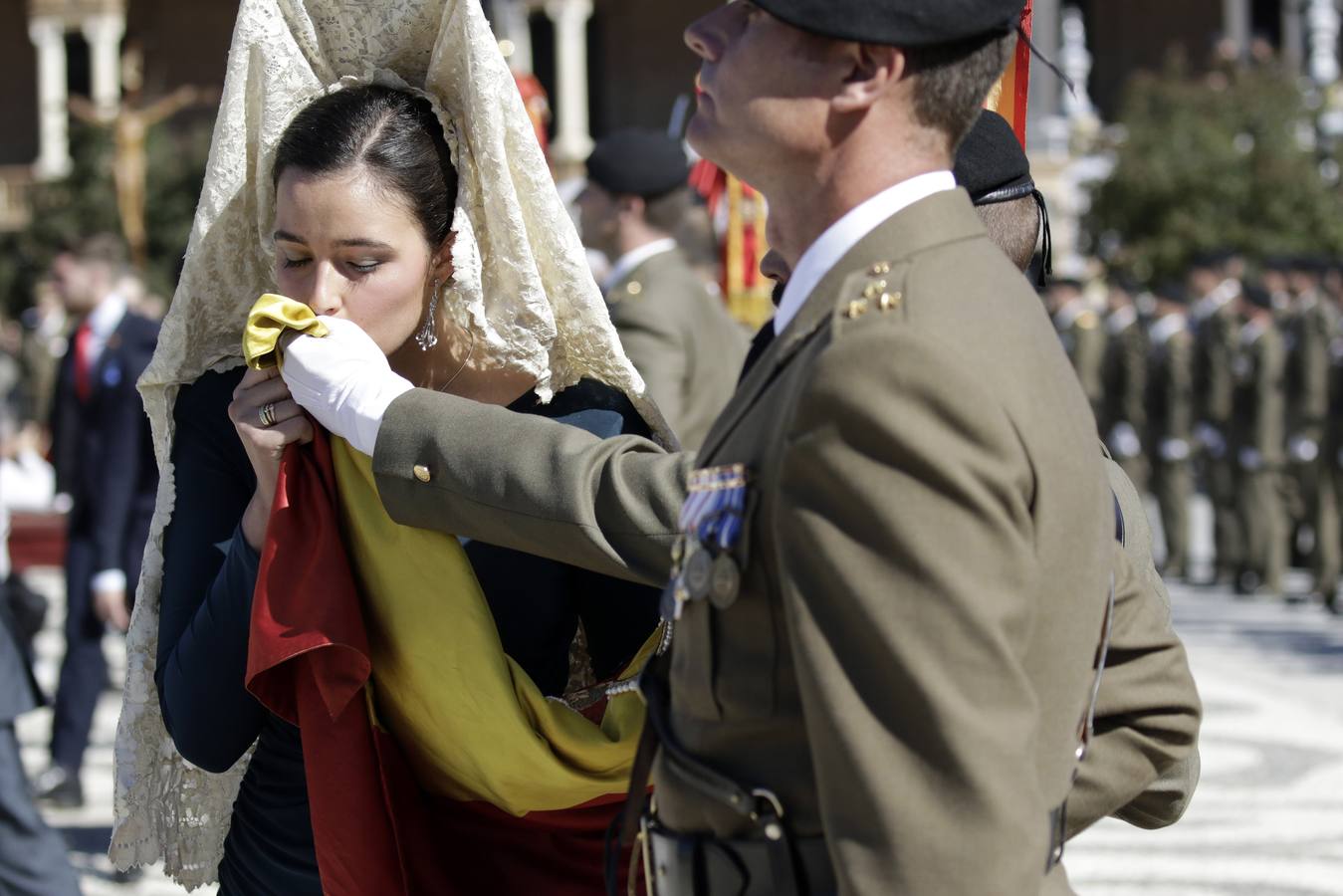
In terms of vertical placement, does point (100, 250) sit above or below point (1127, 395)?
above

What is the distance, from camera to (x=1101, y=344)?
52.2ft

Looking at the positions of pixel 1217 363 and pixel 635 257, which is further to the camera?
pixel 1217 363

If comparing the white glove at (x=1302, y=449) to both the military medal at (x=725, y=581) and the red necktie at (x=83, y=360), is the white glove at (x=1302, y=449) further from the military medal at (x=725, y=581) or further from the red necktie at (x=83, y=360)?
the military medal at (x=725, y=581)

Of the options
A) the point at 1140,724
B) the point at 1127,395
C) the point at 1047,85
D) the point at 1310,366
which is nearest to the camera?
the point at 1140,724

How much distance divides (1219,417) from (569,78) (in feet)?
80.4

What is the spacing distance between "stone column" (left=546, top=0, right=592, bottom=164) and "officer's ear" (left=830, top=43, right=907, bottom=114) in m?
34.6

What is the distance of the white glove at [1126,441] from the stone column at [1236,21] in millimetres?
20332

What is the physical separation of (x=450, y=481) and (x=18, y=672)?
223 centimetres

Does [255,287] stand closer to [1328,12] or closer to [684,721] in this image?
[684,721]

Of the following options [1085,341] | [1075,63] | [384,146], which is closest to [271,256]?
[384,146]

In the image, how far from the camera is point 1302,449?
13.2 metres

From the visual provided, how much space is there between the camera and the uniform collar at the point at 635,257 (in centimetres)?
603

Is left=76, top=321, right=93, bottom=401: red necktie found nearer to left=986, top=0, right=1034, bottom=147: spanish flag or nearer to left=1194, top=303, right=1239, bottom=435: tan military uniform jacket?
left=986, top=0, right=1034, bottom=147: spanish flag

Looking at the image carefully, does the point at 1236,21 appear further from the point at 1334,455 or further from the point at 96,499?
the point at 96,499
